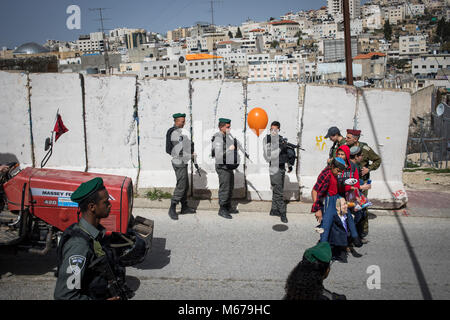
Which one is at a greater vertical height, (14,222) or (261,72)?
(261,72)

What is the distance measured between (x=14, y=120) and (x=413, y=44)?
165 m

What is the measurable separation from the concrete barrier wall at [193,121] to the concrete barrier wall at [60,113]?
2 centimetres

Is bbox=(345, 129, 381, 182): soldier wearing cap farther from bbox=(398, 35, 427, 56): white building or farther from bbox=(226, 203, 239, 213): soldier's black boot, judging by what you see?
bbox=(398, 35, 427, 56): white building

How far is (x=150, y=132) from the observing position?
8.20 metres

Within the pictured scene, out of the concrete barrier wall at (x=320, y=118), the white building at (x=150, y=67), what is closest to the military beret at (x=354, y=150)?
the concrete barrier wall at (x=320, y=118)

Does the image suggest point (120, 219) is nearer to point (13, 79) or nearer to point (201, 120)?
point (201, 120)

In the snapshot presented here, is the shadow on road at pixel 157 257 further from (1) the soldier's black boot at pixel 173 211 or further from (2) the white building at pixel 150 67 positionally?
(2) the white building at pixel 150 67

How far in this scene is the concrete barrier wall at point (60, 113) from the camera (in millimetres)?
8078

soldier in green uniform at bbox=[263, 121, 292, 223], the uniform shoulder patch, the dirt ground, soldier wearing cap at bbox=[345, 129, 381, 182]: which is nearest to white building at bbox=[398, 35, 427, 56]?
the dirt ground

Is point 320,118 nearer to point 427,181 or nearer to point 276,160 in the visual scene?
point 276,160

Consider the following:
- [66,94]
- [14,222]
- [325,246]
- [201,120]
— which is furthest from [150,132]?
[325,246]

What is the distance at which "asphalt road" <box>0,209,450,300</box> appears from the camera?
4.86 m

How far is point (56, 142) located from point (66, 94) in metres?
1.00

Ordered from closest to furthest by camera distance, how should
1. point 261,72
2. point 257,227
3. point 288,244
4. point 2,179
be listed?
point 2,179
point 288,244
point 257,227
point 261,72
